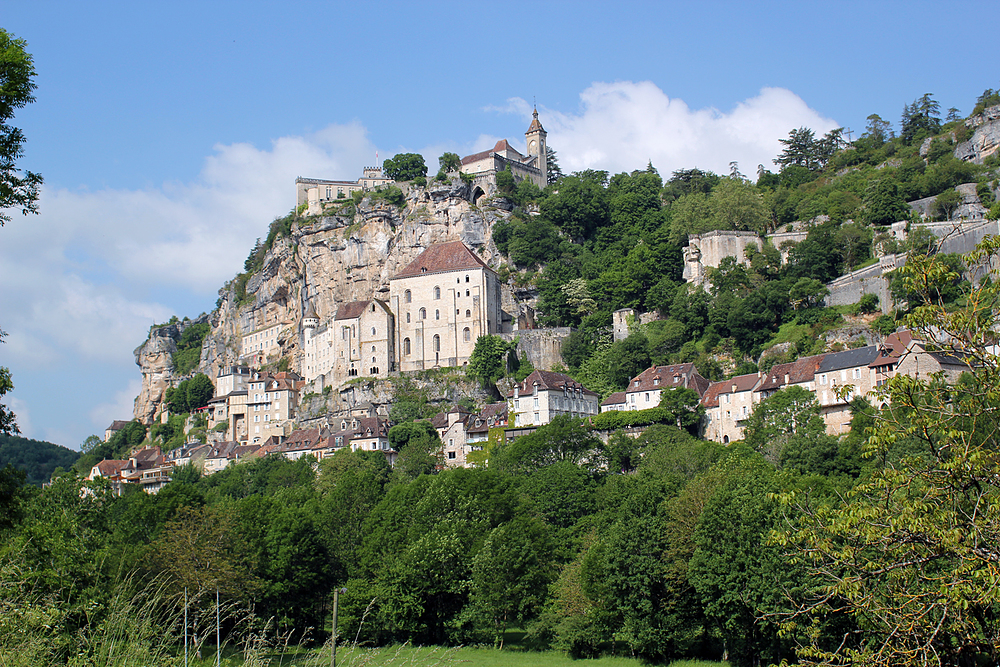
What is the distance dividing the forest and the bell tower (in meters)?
16.3

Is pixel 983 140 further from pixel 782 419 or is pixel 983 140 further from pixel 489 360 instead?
pixel 489 360

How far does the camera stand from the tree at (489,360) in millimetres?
77062

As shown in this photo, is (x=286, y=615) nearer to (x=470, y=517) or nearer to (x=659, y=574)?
(x=470, y=517)

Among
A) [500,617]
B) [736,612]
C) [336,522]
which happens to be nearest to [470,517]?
[500,617]

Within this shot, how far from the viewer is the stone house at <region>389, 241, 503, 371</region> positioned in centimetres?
8081

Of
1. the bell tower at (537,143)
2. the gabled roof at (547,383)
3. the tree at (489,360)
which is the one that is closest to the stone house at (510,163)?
the bell tower at (537,143)

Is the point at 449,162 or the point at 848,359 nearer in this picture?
the point at 848,359

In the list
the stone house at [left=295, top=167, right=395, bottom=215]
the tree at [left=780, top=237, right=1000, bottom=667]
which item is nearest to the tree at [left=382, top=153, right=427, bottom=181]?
the stone house at [left=295, top=167, right=395, bottom=215]

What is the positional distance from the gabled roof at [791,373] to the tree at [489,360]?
80.8 feet

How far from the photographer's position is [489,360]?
253 feet

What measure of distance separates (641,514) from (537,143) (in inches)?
3306

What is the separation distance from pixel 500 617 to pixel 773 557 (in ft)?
43.3

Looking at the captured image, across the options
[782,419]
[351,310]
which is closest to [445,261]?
[351,310]

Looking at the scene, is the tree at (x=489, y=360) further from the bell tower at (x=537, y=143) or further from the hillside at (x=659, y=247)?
the bell tower at (x=537, y=143)
